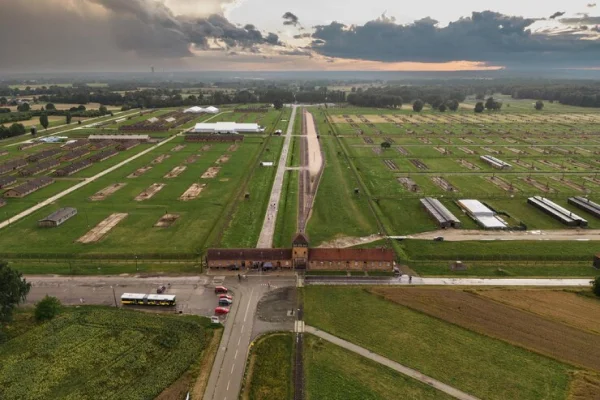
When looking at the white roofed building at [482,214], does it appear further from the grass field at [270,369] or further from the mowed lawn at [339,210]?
the grass field at [270,369]

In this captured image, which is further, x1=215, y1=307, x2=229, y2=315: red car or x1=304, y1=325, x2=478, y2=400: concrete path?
x1=215, y1=307, x2=229, y2=315: red car

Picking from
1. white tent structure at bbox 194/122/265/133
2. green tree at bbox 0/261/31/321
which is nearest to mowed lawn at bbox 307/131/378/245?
green tree at bbox 0/261/31/321

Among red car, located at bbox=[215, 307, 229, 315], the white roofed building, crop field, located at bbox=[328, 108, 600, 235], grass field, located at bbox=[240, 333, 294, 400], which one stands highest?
crop field, located at bbox=[328, 108, 600, 235]

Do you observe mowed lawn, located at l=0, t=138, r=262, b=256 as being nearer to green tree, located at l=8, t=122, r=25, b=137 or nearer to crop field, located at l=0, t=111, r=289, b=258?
crop field, located at l=0, t=111, r=289, b=258

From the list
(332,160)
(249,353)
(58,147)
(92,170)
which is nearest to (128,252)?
(249,353)

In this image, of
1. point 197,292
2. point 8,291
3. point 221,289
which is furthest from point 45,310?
point 221,289

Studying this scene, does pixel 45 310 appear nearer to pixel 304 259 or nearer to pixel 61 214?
pixel 304 259

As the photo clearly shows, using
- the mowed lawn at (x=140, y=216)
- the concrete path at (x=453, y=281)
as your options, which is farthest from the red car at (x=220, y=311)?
the mowed lawn at (x=140, y=216)
